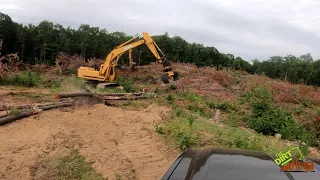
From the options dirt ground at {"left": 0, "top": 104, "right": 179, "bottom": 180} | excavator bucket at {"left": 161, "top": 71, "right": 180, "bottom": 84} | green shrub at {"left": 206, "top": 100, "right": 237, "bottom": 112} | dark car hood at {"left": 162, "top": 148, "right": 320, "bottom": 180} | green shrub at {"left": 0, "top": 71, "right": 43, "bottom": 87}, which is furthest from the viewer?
excavator bucket at {"left": 161, "top": 71, "right": 180, "bottom": 84}

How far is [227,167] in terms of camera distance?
2320 millimetres

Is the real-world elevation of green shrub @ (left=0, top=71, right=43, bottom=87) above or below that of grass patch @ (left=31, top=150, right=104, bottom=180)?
above

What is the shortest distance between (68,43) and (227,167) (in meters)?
35.0

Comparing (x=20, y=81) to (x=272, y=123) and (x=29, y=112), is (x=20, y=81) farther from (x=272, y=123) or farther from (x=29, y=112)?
(x=272, y=123)

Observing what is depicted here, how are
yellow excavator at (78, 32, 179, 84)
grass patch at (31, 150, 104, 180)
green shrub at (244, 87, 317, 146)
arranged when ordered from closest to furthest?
grass patch at (31, 150, 104, 180) → green shrub at (244, 87, 317, 146) → yellow excavator at (78, 32, 179, 84)

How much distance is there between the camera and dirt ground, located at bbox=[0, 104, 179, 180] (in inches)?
228

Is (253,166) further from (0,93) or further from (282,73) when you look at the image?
(282,73)

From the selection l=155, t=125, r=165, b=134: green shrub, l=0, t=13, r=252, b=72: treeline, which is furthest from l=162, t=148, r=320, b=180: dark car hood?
l=0, t=13, r=252, b=72: treeline

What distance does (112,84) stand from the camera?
17.2 m

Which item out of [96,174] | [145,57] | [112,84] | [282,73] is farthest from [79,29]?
[96,174]

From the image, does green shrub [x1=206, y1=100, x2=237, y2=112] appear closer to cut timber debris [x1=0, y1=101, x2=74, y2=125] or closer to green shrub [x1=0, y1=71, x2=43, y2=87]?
cut timber debris [x1=0, y1=101, x2=74, y2=125]

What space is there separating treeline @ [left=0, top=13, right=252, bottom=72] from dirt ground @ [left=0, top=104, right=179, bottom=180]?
928 inches

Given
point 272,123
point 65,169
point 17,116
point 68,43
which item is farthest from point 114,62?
point 68,43

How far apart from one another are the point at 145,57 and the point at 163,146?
3301cm
